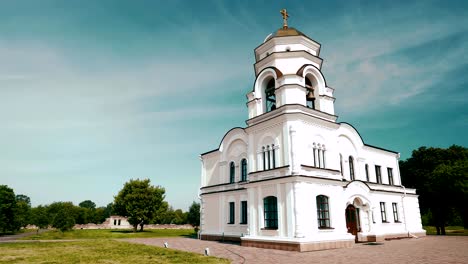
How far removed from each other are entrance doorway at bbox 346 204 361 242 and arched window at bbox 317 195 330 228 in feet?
13.6

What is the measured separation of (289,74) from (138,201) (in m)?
32.6

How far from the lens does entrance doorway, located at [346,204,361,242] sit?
72.3 feet

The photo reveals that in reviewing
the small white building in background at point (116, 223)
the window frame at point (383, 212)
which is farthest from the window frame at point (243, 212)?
the small white building in background at point (116, 223)

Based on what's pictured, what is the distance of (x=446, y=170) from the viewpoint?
29.8 m

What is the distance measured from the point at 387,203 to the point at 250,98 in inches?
634

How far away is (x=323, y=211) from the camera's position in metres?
18.6

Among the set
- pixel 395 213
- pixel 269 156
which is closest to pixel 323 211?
pixel 269 156

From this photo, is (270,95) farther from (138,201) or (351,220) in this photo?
(138,201)

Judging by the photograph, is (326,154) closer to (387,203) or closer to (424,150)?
(387,203)

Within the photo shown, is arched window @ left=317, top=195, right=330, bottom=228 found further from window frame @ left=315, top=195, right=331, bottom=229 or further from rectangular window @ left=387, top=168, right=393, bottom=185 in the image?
rectangular window @ left=387, top=168, right=393, bottom=185

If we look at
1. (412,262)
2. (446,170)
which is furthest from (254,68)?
(446,170)

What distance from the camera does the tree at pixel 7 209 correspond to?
4438 centimetres

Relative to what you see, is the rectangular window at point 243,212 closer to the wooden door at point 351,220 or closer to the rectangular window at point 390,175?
the wooden door at point 351,220

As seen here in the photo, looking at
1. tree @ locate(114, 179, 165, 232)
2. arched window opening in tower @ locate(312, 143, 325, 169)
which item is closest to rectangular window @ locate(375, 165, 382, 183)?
arched window opening in tower @ locate(312, 143, 325, 169)
